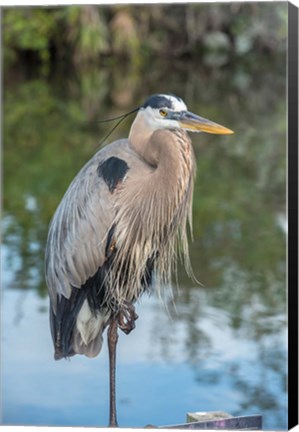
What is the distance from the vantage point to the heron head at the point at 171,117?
2.31m

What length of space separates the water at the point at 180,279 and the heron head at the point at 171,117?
84cm

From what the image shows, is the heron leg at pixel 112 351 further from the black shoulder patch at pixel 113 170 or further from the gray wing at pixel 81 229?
the black shoulder patch at pixel 113 170

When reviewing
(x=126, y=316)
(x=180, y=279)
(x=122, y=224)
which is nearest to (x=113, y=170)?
(x=122, y=224)

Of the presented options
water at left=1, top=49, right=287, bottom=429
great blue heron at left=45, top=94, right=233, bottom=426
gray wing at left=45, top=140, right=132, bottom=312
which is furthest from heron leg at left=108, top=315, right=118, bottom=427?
water at left=1, top=49, right=287, bottom=429

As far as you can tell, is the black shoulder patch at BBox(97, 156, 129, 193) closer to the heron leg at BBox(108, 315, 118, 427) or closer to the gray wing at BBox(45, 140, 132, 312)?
the gray wing at BBox(45, 140, 132, 312)

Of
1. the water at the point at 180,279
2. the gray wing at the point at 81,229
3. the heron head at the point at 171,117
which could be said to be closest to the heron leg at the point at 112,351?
the gray wing at the point at 81,229

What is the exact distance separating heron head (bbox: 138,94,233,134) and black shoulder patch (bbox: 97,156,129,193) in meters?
0.11

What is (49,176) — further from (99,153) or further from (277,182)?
(99,153)

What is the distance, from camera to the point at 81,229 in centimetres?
239

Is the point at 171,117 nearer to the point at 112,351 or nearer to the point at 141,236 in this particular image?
the point at 141,236

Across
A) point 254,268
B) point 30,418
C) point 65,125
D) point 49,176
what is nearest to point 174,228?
point 30,418

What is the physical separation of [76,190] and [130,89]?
9.65m

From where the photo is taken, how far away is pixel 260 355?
438 centimetres

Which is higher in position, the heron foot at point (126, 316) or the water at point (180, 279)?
the water at point (180, 279)
